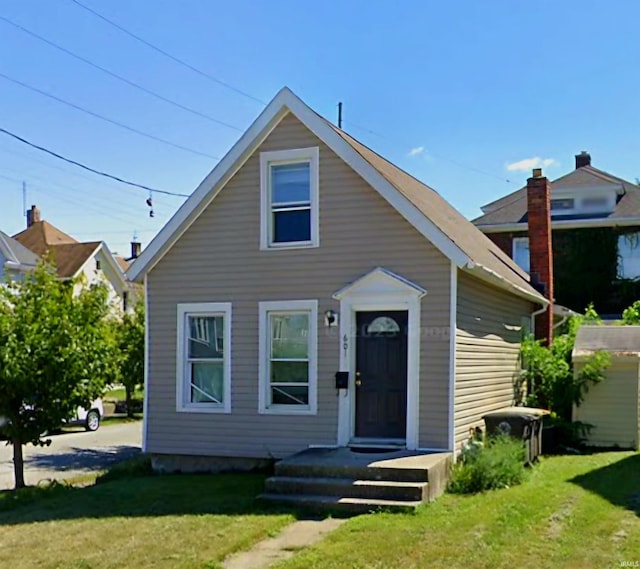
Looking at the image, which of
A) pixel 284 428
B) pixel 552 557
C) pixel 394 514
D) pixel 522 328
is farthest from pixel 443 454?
pixel 522 328

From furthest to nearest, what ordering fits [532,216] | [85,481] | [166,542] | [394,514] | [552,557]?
[532,216] < [85,481] < [394,514] < [166,542] < [552,557]

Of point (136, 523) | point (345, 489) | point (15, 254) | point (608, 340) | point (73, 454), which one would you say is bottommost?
point (73, 454)

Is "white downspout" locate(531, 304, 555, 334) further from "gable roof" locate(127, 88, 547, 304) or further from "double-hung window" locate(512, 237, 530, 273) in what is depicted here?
"double-hung window" locate(512, 237, 530, 273)

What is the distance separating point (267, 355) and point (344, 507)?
138 inches

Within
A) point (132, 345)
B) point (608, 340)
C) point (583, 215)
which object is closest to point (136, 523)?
point (608, 340)

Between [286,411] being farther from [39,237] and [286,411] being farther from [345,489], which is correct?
[39,237]

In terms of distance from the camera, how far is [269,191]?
11.9 metres

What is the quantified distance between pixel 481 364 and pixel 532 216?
23.7 ft

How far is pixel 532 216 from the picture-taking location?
59.7 ft

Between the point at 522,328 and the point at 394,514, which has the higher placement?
the point at 522,328

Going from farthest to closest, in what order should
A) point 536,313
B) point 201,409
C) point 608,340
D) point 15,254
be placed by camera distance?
1. point 15,254
2. point 536,313
3. point 608,340
4. point 201,409

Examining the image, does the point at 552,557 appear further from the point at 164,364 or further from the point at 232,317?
the point at 164,364

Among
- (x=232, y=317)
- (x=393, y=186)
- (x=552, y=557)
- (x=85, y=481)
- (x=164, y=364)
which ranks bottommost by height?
(x=85, y=481)

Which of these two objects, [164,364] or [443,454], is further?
[164,364]
